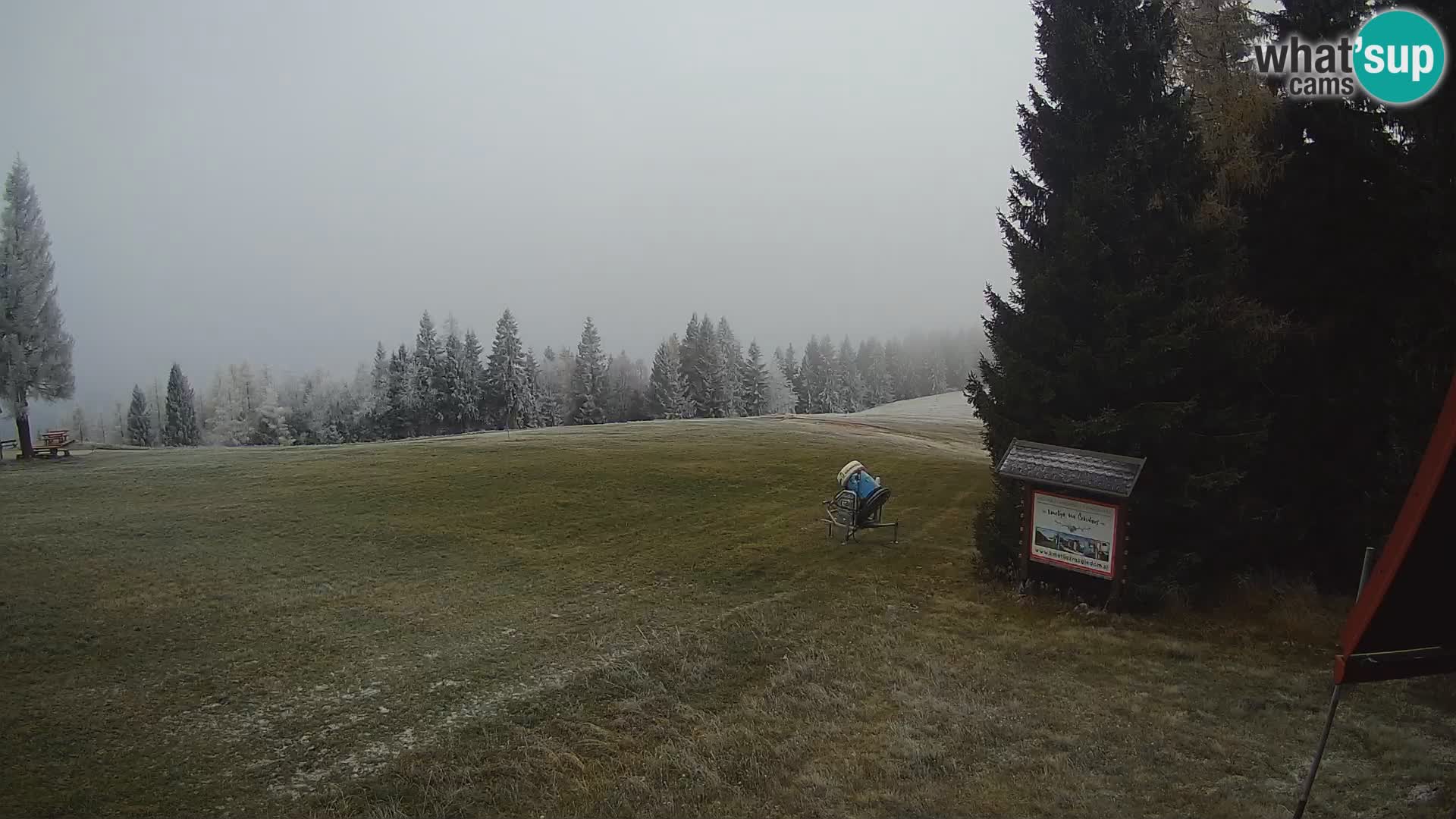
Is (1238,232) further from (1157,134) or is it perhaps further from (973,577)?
(973,577)

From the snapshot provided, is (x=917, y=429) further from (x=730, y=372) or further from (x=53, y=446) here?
(x=53, y=446)

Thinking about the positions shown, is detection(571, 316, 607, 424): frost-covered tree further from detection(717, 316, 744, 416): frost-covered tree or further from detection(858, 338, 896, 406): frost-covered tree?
detection(858, 338, 896, 406): frost-covered tree

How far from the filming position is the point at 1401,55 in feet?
39.7

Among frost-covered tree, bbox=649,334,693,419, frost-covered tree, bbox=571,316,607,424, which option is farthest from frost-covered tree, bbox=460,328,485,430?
frost-covered tree, bbox=649,334,693,419

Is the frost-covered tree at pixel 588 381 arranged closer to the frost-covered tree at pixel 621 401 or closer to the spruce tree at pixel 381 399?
the frost-covered tree at pixel 621 401

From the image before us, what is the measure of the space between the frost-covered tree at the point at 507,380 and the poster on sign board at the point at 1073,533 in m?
64.7

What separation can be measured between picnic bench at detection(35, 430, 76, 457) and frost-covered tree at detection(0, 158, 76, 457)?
359 mm

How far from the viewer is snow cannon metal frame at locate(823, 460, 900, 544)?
21297mm

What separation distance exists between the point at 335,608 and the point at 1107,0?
2124cm

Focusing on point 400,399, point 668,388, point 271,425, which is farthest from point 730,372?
point 271,425

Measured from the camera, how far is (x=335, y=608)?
1466 cm

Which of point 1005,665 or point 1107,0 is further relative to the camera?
point 1107,0

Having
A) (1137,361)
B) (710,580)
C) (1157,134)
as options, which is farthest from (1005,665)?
(1157,134)

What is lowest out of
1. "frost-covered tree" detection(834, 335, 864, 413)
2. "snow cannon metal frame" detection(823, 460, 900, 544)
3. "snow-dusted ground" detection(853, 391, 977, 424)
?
"snow cannon metal frame" detection(823, 460, 900, 544)
